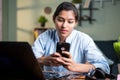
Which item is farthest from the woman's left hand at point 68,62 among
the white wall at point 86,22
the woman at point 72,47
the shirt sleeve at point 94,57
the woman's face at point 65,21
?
the white wall at point 86,22

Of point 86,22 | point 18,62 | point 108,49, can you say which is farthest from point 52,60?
point 86,22

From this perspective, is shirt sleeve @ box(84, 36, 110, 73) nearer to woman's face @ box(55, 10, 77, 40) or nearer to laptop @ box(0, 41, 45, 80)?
woman's face @ box(55, 10, 77, 40)

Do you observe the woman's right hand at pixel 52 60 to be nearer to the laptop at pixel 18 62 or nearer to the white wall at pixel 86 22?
the laptop at pixel 18 62

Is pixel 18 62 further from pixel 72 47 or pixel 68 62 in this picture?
pixel 72 47

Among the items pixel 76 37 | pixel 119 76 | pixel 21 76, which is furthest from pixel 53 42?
pixel 21 76

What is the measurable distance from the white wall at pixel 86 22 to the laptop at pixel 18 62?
445 centimetres

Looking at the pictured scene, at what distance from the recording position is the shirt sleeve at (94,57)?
1515 mm

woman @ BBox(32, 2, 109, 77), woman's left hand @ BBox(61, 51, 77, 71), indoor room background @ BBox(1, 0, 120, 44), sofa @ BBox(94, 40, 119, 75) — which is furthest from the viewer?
indoor room background @ BBox(1, 0, 120, 44)

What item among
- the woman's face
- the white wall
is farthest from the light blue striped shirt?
the white wall

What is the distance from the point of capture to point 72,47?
1699 millimetres

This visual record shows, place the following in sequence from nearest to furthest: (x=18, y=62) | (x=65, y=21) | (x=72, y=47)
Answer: (x=18, y=62), (x=65, y=21), (x=72, y=47)

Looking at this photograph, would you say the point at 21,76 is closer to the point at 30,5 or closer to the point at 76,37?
the point at 76,37

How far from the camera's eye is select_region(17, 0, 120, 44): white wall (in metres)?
5.14

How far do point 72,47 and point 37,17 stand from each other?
363 centimetres
